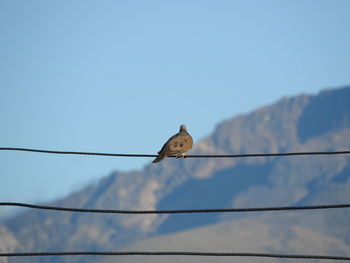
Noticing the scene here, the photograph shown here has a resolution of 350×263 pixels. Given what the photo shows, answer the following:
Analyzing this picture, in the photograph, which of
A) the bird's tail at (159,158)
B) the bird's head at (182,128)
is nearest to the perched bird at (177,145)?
the bird's tail at (159,158)

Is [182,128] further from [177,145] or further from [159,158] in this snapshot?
[159,158]

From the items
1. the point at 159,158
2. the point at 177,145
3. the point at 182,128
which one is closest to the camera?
the point at 159,158

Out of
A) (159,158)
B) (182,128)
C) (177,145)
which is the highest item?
(182,128)

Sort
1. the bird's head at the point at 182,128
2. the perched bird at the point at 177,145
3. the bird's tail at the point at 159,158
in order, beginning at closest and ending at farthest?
the bird's tail at the point at 159,158 → the perched bird at the point at 177,145 → the bird's head at the point at 182,128

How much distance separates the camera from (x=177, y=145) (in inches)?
1111

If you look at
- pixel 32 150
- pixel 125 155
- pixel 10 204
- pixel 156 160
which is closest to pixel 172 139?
pixel 156 160

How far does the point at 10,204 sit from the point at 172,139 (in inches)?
566

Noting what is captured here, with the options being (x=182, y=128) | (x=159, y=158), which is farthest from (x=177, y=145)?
(x=182, y=128)

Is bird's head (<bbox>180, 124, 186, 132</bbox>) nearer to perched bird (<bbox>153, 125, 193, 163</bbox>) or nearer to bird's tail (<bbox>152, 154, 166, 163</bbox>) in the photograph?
perched bird (<bbox>153, 125, 193, 163</bbox>)

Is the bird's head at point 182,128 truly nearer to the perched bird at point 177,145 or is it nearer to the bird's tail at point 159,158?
the perched bird at point 177,145

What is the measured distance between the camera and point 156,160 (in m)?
25.2

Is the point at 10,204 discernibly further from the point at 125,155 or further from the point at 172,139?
the point at 172,139

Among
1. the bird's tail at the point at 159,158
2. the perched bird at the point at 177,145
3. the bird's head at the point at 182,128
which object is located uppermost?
the bird's head at the point at 182,128

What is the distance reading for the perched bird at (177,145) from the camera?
27.1 meters
